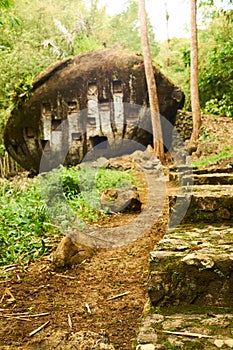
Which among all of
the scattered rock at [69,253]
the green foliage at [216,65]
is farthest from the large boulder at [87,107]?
the scattered rock at [69,253]

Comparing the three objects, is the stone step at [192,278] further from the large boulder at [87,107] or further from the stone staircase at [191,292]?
the large boulder at [87,107]

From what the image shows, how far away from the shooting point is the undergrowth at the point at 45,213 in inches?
161

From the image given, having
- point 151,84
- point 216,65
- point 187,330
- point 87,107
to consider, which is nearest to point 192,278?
point 187,330

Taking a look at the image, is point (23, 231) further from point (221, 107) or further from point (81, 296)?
point (221, 107)

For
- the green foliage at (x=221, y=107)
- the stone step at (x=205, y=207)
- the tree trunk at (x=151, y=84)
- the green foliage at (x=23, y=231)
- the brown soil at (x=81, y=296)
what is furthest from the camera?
the green foliage at (x=221, y=107)

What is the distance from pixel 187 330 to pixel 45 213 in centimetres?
352

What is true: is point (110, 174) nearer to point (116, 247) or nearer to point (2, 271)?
point (116, 247)

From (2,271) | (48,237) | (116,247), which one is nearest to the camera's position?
(2,271)

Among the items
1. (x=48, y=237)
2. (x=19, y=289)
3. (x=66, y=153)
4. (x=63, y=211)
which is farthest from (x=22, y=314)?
(x=66, y=153)

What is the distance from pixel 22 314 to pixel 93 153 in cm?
832

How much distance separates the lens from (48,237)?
4418mm

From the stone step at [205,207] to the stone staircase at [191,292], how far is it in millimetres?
152

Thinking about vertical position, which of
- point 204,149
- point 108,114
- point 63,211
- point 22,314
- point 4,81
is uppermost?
point 4,81

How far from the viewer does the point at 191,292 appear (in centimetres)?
197
